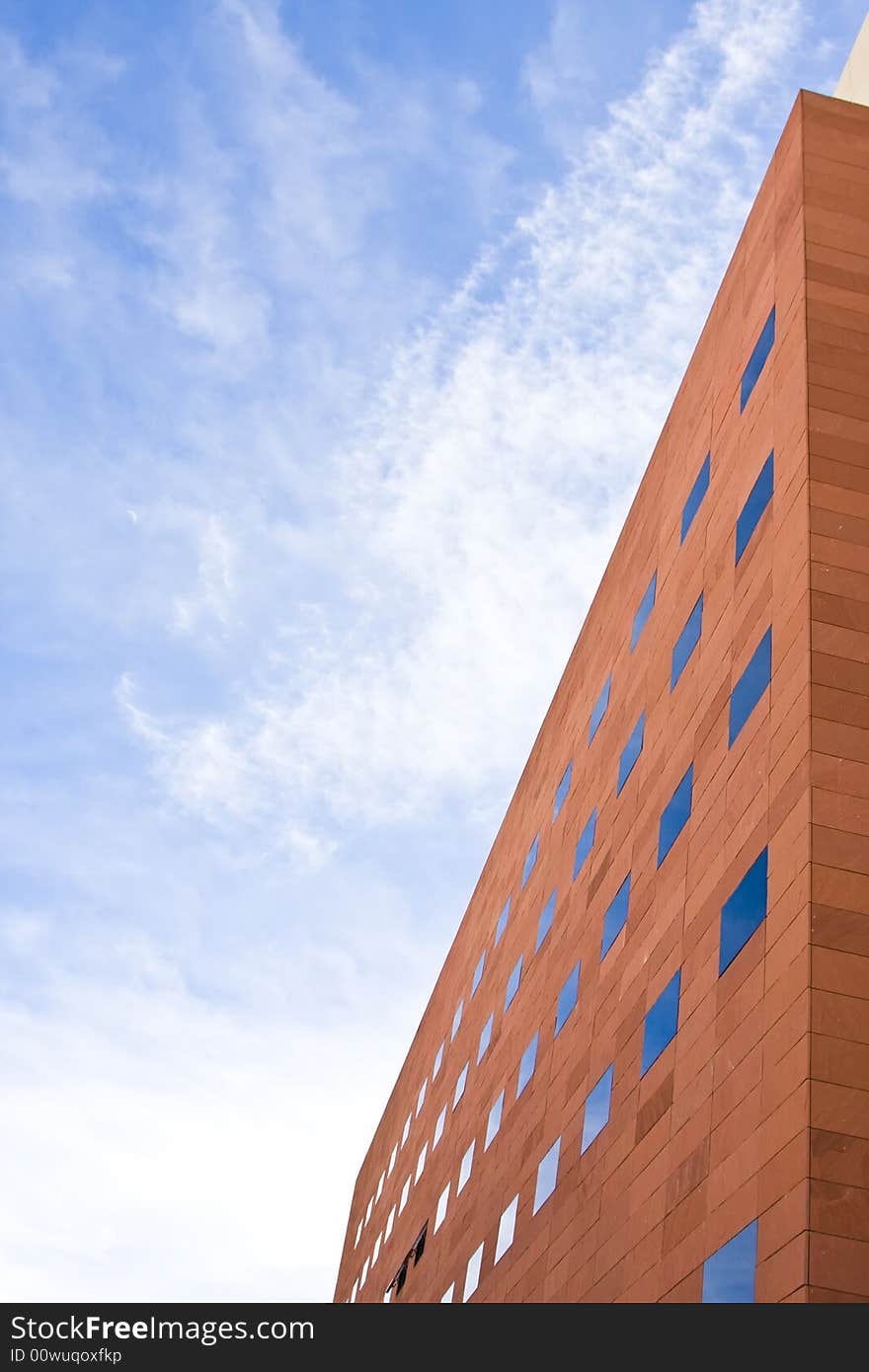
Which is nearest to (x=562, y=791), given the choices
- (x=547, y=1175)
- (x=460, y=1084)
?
(x=460, y=1084)

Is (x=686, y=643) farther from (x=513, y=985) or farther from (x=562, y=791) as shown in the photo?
(x=513, y=985)

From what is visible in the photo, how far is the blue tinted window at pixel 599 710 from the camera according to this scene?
3850cm

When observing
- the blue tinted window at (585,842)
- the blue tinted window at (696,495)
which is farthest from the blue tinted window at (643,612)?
the blue tinted window at (585,842)

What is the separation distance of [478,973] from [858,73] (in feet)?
119

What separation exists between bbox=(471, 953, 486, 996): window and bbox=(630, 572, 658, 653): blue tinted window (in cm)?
2088

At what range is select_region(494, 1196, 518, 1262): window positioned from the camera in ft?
110

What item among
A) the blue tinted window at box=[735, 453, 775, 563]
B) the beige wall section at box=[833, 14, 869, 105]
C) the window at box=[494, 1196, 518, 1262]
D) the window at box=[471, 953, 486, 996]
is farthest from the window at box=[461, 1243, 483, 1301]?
the beige wall section at box=[833, 14, 869, 105]

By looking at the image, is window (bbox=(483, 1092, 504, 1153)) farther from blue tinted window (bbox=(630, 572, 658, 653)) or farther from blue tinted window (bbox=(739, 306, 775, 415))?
blue tinted window (bbox=(739, 306, 775, 415))

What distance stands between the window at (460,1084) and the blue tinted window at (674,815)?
962 inches

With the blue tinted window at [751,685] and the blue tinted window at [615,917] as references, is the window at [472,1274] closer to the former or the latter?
the blue tinted window at [615,917]

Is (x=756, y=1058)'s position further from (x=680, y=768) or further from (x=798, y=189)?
(x=798, y=189)

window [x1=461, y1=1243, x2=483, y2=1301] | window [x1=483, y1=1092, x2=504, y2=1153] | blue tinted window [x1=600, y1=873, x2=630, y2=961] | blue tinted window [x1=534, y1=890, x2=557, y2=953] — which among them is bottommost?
window [x1=461, y1=1243, x2=483, y2=1301]
